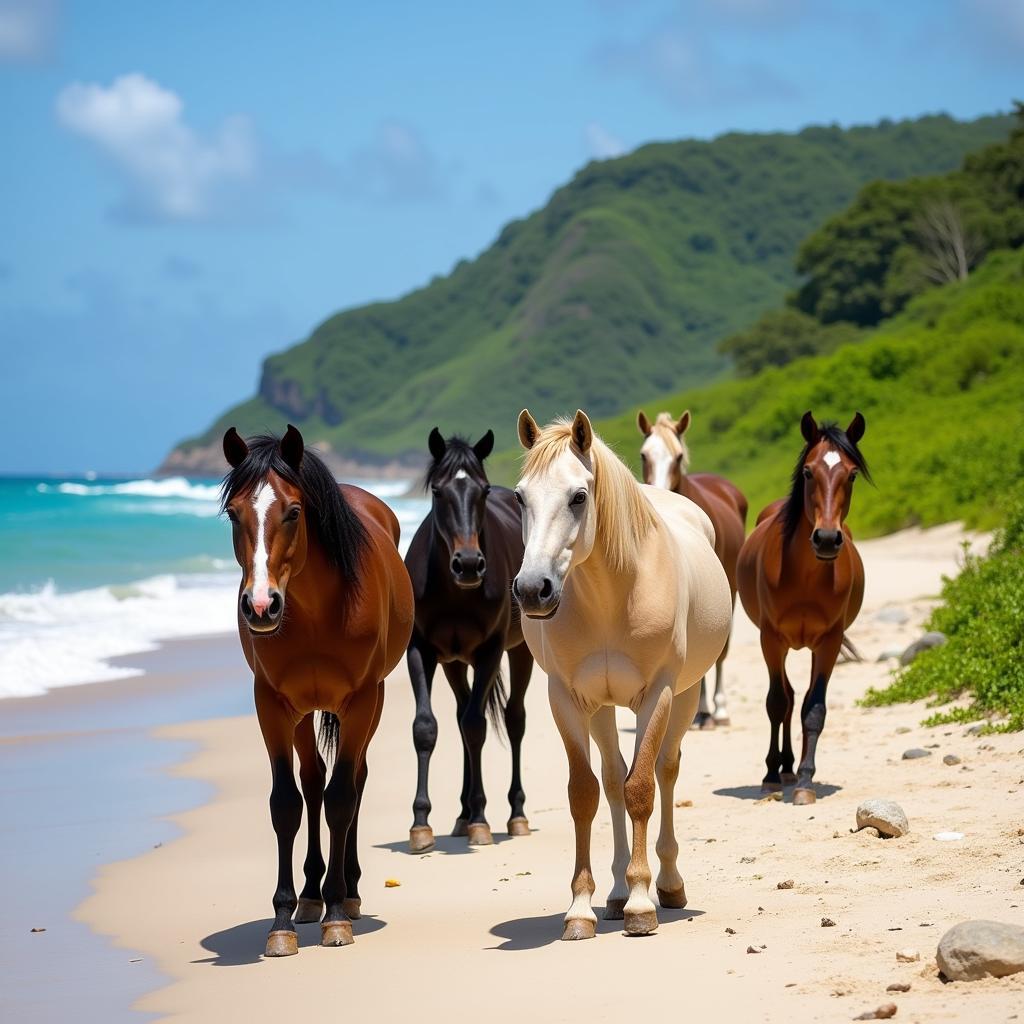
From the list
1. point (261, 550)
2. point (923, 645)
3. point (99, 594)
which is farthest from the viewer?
point (99, 594)

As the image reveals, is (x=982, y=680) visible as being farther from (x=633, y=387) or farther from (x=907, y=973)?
(x=633, y=387)

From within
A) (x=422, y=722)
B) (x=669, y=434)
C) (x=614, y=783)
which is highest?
(x=669, y=434)

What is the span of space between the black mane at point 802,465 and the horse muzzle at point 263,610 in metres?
3.95

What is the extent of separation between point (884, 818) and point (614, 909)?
1448 millimetres

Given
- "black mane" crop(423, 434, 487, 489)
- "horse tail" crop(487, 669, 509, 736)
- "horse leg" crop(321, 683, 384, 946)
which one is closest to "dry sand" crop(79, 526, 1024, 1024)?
"horse leg" crop(321, 683, 384, 946)

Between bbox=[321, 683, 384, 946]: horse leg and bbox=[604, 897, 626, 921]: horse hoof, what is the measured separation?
1046 millimetres

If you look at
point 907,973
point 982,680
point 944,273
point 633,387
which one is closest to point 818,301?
point 944,273

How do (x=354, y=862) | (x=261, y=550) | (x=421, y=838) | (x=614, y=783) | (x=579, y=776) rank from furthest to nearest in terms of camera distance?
Answer: (x=421, y=838) → (x=354, y=862) → (x=614, y=783) → (x=579, y=776) → (x=261, y=550)

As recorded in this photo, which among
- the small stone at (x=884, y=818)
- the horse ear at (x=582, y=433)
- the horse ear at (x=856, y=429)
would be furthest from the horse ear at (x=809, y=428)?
the horse ear at (x=582, y=433)

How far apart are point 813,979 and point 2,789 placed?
245 inches

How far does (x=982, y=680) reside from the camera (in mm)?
8875

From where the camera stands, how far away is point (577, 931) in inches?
211

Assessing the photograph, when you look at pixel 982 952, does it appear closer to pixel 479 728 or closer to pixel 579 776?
pixel 579 776

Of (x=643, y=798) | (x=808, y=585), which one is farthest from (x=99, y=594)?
(x=643, y=798)
